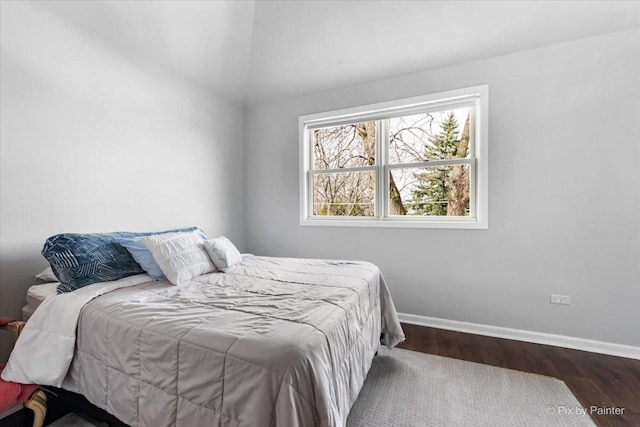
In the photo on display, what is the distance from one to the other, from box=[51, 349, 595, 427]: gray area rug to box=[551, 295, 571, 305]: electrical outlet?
2.55 feet

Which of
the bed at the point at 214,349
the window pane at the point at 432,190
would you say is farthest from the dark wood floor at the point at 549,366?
the window pane at the point at 432,190

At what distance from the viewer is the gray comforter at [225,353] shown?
99 centimetres

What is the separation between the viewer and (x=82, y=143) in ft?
7.04

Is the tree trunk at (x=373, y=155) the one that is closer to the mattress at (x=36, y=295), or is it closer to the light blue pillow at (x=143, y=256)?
the light blue pillow at (x=143, y=256)

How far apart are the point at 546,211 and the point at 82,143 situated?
3.90 meters

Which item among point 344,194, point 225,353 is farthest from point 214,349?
point 344,194

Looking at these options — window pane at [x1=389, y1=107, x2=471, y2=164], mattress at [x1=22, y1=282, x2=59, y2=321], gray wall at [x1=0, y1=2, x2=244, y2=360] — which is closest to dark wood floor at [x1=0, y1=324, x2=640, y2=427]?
mattress at [x1=22, y1=282, x2=59, y2=321]

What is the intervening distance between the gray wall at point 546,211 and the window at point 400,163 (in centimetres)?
13

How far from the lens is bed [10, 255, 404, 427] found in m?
0.99

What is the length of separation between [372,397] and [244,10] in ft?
11.6

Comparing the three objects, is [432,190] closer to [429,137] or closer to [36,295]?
[429,137]

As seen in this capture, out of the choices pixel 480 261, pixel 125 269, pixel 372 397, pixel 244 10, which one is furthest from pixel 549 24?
pixel 125 269

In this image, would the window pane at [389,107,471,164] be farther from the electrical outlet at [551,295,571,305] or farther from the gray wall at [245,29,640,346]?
the electrical outlet at [551,295,571,305]

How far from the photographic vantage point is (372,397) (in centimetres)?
177
